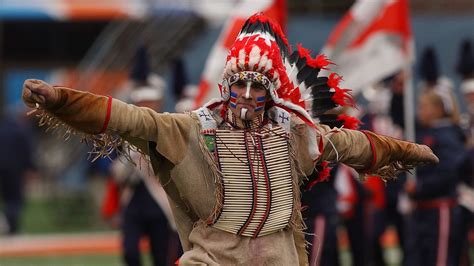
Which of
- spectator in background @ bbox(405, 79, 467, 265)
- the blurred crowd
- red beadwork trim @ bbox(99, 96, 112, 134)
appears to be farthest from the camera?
spectator in background @ bbox(405, 79, 467, 265)

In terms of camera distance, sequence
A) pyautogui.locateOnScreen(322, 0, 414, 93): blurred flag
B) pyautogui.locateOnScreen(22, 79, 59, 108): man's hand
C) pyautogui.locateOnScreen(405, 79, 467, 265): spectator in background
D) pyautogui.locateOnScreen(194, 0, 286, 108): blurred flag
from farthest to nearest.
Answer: pyautogui.locateOnScreen(322, 0, 414, 93): blurred flag, pyautogui.locateOnScreen(194, 0, 286, 108): blurred flag, pyautogui.locateOnScreen(405, 79, 467, 265): spectator in background, pyautogui.locateOnScreen(22, 79, 59, 108): man's hand

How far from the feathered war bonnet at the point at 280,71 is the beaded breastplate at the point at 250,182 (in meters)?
0.21

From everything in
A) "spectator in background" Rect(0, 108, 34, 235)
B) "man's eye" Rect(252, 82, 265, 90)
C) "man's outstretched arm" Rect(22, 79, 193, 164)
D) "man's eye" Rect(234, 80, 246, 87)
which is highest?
"spectator in background" Rect(0, 108, 34, 235)

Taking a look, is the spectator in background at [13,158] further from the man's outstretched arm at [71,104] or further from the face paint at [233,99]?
the man's outstretched arm at [71,104]

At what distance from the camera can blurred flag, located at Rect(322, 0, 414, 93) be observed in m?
10.7

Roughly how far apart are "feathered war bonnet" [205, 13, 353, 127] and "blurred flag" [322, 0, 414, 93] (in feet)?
13.2

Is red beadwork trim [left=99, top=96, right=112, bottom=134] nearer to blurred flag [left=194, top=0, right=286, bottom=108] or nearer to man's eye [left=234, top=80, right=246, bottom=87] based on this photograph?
man's eye [left=234, top=80, right=246, bottom=87]

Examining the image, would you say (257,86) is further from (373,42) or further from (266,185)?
(373,42)

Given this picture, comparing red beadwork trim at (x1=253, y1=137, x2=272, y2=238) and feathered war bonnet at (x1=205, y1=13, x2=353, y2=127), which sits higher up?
feathered war bonnet at (x1=205, y1=13, x2=353, y2=127)

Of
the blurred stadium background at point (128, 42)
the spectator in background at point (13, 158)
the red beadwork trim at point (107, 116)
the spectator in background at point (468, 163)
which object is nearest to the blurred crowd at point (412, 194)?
the spectator in background at point (468, 163)

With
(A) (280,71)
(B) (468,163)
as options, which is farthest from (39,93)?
(B) (468,163)

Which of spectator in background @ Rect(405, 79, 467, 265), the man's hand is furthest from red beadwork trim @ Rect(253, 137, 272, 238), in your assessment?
spectator in background @ Rect(405, 79, 467, 265)

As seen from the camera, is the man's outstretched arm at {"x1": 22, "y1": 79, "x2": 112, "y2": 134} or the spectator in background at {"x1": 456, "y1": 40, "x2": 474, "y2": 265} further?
the spectator in background at {"x1": 456, "y1": 40, "x2": 474, "y2": 265}

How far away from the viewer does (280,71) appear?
5977mm
